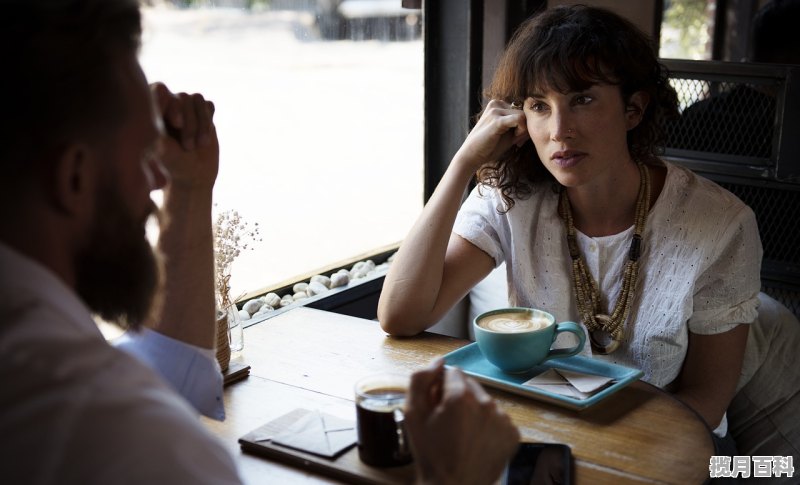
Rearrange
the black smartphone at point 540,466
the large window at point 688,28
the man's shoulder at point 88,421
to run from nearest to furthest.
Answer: the man's shoulder at point 88,421 < the black smartphone at point 540,466 < the large window at point 688,28

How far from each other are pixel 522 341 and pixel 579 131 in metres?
0.58

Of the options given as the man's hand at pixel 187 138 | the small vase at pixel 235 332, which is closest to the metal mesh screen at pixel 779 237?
the small vase at pixel 235 332

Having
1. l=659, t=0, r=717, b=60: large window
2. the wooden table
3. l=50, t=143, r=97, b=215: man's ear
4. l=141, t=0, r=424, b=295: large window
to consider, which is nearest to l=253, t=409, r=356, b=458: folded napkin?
the wooden table

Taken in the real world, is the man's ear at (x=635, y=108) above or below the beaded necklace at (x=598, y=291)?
above

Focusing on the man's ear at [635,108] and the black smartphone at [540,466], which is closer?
the black smartphone at [540,466]

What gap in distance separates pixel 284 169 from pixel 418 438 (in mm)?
1743

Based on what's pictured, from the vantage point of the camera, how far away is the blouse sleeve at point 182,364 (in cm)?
136

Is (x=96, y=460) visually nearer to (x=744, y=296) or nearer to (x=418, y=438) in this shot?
(x=418, y=438)

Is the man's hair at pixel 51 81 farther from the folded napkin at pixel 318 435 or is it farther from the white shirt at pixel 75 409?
the folded napkin at pixel 318 435

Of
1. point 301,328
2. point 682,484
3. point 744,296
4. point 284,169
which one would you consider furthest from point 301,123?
point 682,484

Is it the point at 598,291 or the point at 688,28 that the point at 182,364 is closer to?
the point at 598,291

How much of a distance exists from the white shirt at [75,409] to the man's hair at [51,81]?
4.2 inches

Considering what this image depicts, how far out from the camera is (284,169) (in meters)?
2.66

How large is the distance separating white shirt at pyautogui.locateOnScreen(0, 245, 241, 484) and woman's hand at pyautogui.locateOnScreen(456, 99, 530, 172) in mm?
1344
